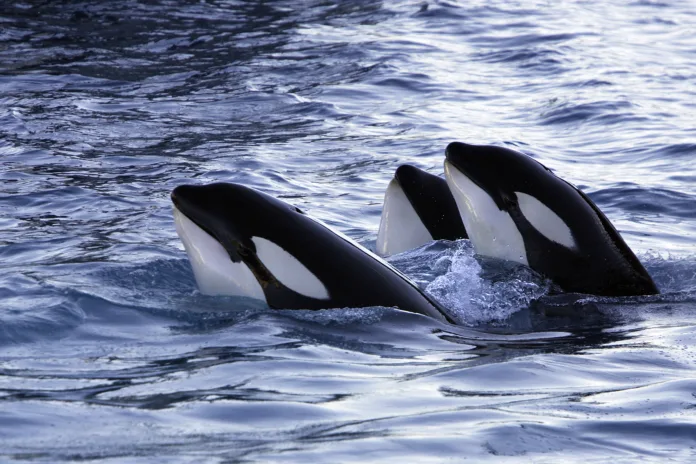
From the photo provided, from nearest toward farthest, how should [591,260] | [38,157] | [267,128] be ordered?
[591,260] < [38,157] < [267,128]

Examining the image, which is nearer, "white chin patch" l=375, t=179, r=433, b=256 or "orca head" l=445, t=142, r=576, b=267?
"orca head" l=445, t=142, r=576, b=267

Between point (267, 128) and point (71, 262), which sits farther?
point (267, 128)

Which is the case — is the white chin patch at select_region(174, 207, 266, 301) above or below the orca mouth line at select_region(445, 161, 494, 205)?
below

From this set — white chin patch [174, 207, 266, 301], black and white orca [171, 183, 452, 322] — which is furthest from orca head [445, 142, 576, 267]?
white chin patch [174, 207, 266, 301]

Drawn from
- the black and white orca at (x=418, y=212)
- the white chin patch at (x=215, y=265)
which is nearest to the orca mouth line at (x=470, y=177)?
the black and white orca at (x=418, y=212)

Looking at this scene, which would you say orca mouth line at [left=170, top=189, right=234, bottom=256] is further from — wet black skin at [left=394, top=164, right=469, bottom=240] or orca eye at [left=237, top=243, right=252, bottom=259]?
wet black skin at [left=394, top=164, right=469, bottom=240]

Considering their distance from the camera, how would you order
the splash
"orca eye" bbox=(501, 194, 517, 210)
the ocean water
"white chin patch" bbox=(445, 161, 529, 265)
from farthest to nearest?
"white chin patch" bbox=(445, 161, 529, 265) → "orca eye" bbox=(501, 194, 517, 210) → the splash → the ocean water

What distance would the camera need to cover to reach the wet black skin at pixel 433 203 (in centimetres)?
807

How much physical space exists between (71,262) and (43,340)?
2111mm

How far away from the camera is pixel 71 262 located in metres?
7.78

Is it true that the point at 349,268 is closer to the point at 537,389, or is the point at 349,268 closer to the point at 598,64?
the point at 537,389

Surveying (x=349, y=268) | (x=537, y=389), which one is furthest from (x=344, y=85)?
(x=537, y=389)

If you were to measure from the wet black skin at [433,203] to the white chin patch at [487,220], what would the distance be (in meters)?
0.71

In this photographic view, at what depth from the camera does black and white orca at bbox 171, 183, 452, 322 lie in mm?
6020
